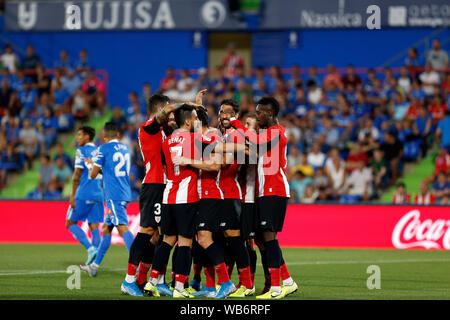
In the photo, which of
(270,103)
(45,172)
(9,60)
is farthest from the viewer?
(9,60)

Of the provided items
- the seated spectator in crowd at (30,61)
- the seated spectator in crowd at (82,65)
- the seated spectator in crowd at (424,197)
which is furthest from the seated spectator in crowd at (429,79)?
the seated spectator in crowd at (30,61)

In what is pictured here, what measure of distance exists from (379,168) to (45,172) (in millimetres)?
8893

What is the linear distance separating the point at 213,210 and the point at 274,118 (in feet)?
4.43

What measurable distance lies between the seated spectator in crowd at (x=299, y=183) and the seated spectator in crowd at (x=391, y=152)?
225 centimetres

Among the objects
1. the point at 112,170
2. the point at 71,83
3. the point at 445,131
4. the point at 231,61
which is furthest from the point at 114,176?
the point at 71,83

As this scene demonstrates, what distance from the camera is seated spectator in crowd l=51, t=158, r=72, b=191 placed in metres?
22.3

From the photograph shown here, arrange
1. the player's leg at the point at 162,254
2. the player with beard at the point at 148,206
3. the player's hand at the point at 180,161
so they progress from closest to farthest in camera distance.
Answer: the player's hand at the point at 180,161 → the player's leg at the point at 162,254 → the player with beard at the point at 148,206

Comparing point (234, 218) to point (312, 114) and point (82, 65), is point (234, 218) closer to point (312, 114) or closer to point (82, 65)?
point (312, 114)

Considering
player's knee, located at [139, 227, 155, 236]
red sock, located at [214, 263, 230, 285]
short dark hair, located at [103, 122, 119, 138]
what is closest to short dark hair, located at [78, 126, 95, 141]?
short dark hair, located at [103, 122, 119, 138]

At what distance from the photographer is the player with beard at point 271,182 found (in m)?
9.94

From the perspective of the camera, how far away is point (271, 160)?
10094 mm

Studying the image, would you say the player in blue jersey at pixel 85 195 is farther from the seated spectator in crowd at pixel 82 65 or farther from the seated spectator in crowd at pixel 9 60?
the seated spectator in crowd at pixel 9 60

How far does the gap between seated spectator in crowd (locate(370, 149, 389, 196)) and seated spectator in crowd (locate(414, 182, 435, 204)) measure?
54.9 inches
